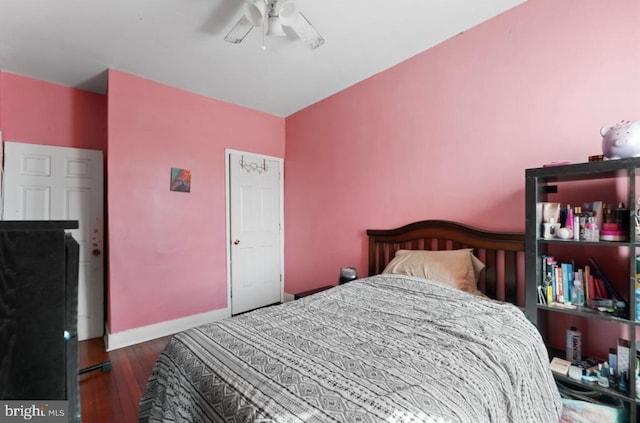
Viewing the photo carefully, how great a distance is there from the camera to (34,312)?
1.92 feet

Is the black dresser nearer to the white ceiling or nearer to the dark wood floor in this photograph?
the dark wood floor

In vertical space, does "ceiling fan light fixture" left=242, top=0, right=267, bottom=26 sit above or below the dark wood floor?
above

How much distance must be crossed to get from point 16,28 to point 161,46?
3.14 feet

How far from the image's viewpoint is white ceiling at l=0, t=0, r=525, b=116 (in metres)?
1.97

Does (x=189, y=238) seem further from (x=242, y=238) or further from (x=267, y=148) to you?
(x=267, y=148)

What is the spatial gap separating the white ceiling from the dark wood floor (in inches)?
104

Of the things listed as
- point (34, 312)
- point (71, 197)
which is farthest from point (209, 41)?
point (34, 312)

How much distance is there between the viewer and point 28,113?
2.79m

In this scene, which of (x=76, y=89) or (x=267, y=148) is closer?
(x=76, y=89)

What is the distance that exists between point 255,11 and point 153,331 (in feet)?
9.90

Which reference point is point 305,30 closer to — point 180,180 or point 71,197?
point 180,180

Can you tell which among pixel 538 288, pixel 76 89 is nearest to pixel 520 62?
pixel 538 288

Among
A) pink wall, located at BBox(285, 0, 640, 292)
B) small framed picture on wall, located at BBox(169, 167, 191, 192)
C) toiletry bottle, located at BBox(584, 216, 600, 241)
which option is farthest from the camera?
small framed picture on wall, located at BBox(169, 167, 191, 192)

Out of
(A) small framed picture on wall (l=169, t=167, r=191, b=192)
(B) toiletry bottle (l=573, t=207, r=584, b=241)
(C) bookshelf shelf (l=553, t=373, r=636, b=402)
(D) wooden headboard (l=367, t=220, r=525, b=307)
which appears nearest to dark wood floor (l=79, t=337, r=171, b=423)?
(A) small framed picture on wall (l=169, t=167, r=191, b=192)
